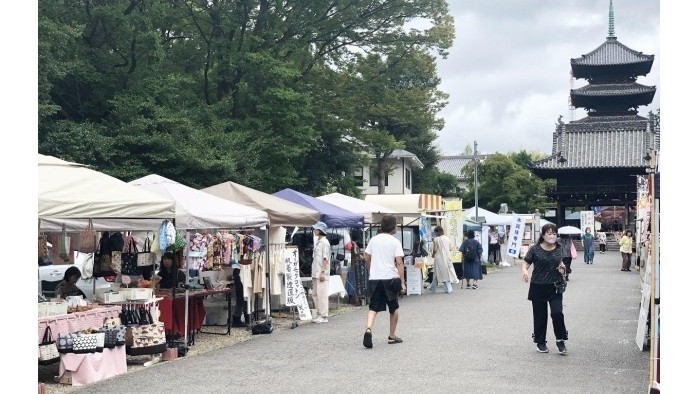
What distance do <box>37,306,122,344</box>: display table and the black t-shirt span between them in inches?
211

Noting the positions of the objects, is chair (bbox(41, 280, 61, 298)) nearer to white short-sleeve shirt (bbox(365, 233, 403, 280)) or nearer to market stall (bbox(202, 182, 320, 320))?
market stall (bbox(202, 182, 320, 320))

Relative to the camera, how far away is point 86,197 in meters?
9.52

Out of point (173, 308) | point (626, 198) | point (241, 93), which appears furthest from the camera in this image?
point (626, 198)

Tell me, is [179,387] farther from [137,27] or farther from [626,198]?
[626,198]

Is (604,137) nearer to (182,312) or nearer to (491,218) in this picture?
(491,218)

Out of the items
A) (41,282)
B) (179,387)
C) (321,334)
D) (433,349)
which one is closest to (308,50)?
(41,282)

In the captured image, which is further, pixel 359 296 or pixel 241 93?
pixel 241 93

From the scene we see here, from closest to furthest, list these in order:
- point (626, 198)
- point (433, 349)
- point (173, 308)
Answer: point (433, 349)
point (173, 308)
point (626, 198)

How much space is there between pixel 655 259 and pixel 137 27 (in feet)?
63.0

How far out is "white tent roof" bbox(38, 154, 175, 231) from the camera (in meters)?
9.06

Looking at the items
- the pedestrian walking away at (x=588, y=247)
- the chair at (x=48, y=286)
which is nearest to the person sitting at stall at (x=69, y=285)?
the chair at (x=48, y=286)

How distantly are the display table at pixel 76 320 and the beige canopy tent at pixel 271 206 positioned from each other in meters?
4.24

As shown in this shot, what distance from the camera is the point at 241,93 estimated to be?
2869cm

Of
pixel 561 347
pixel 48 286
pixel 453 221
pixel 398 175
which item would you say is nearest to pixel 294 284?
pixel 48 286
